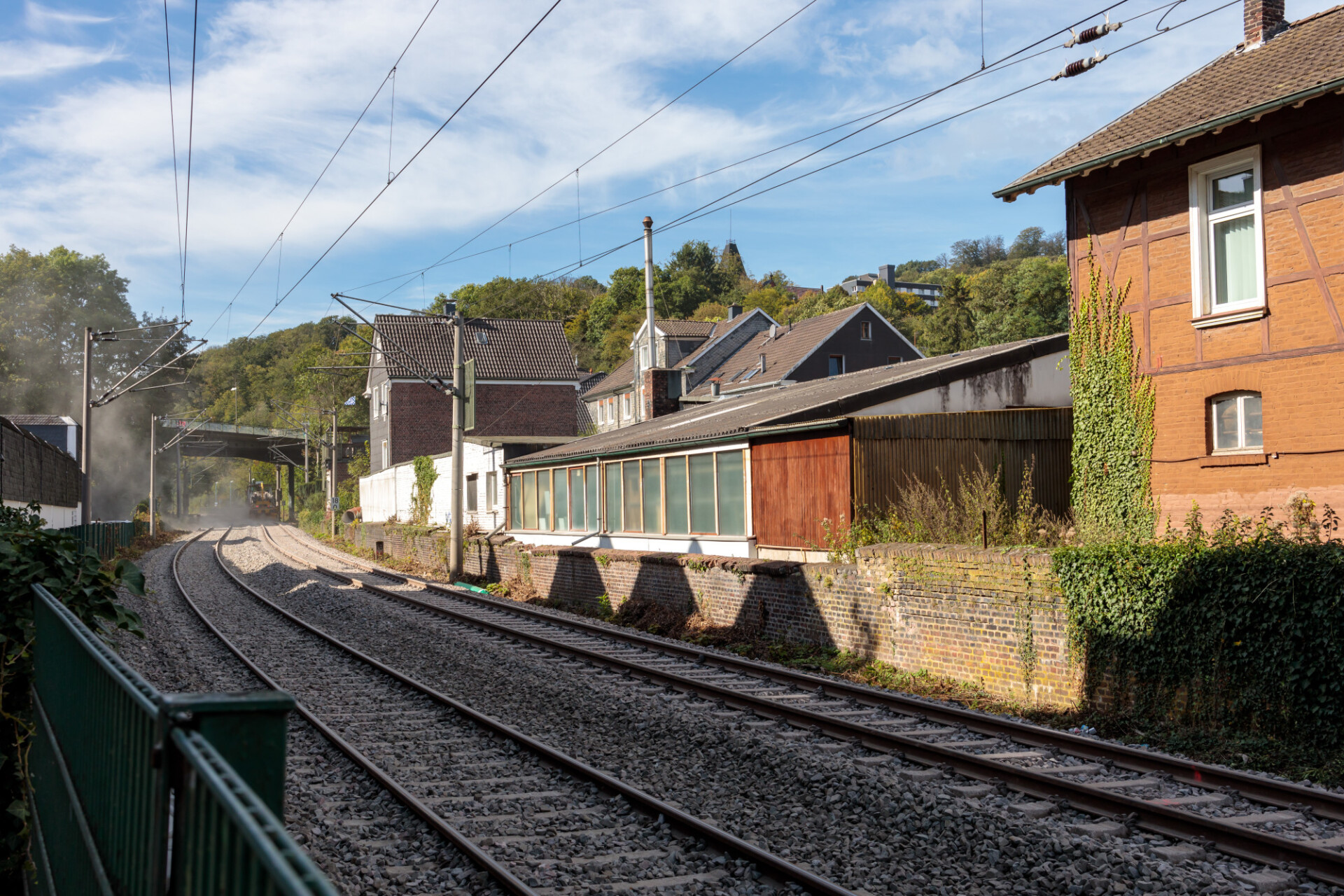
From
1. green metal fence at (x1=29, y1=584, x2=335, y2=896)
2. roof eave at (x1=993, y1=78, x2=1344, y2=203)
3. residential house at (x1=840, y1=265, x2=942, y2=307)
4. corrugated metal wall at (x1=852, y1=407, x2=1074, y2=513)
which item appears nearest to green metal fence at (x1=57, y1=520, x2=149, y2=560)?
corrugated metal wall at (x1=852, y1=407, x2=1074, y2=513)

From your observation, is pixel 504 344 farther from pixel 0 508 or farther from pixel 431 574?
pixel 0 508

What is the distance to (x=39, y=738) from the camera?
5238 millimetres

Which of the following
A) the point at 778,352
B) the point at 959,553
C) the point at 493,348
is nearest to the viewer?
the point at 959,553

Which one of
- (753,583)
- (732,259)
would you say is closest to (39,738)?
(753,583)

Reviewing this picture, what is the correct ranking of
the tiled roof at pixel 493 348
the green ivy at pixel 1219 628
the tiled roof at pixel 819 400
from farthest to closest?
the tiled roof at pixel 493 348 → the tiled roof at pixel 819 400 → the green ivy at pixel 1219 628

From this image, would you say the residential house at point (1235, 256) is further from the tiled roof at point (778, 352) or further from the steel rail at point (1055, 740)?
the tiled roof at point (778, 352)

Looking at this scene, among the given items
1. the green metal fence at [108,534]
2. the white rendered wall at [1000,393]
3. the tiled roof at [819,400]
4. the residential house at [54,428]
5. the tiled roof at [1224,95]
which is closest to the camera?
the tiled roof at [1224,95]

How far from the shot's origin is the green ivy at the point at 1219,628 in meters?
8.69

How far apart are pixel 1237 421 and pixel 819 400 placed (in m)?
6.91

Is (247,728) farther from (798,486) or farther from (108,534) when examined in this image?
(108,534)

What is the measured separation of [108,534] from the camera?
1454 inches

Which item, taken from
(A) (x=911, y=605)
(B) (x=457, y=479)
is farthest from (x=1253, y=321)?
(B) (x=457, y=479)

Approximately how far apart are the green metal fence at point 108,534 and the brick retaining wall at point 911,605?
52.3 feet

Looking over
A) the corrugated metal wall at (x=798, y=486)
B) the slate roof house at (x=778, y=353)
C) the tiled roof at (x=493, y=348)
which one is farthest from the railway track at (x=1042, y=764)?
the tiled roof at (x=493, y=348)
